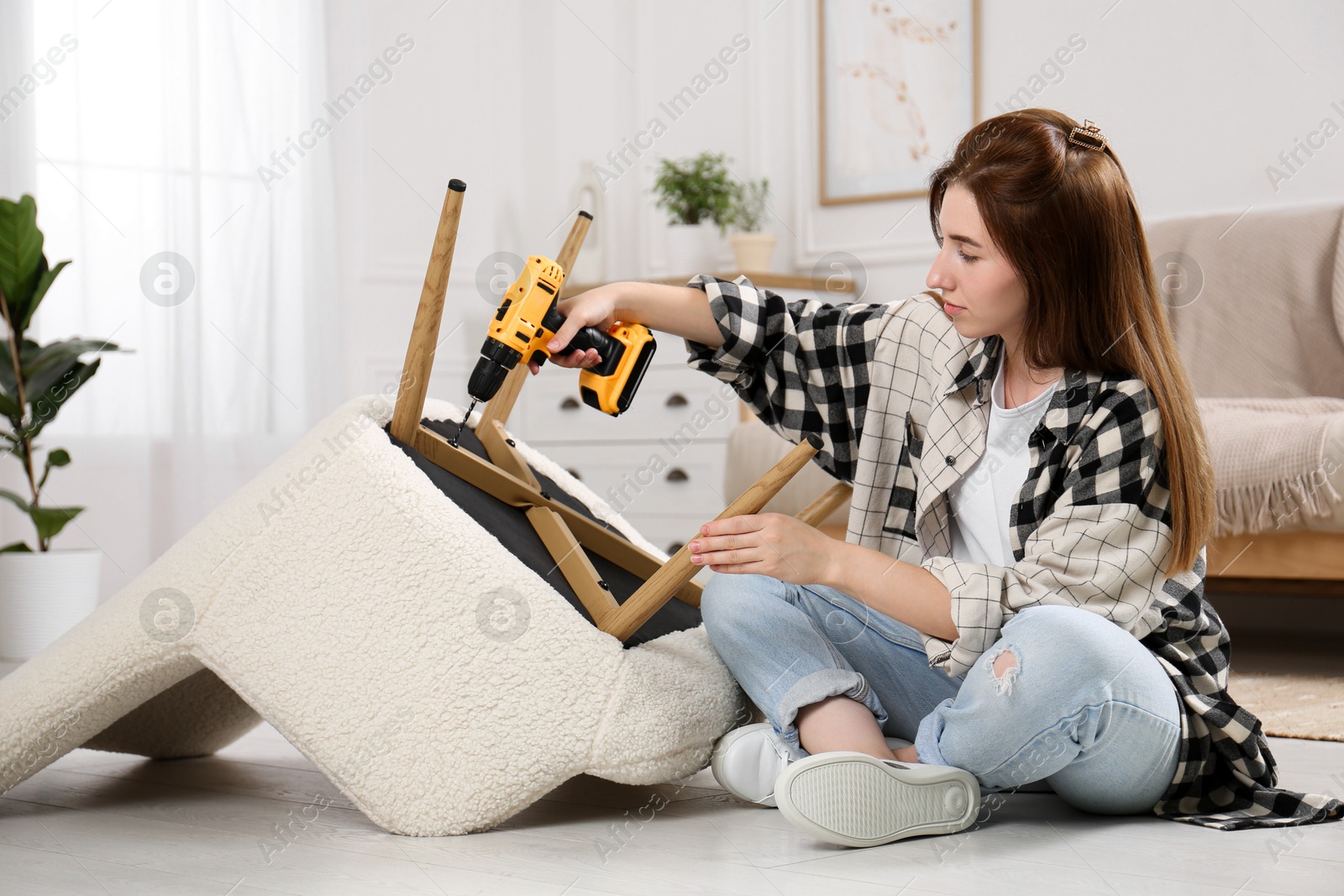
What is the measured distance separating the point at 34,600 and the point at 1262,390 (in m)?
2.20

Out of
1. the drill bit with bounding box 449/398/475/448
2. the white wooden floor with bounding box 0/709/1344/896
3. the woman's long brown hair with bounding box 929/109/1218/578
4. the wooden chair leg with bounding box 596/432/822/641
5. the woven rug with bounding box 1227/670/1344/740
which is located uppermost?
the woman's long brown hair with bounding box 929/109/1218/578

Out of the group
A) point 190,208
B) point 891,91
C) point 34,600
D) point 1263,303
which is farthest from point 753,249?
point 34,600

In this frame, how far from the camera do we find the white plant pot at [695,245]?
9.75ft

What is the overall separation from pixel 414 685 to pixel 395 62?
2334mm

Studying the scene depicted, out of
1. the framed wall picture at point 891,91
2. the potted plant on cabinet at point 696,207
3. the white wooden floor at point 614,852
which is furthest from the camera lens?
the potted plant on cabinet at point 696,207

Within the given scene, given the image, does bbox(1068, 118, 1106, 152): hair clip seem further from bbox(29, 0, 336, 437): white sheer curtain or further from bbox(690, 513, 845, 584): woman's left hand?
bbox(29, 0, 336, 437): white sheer curtain

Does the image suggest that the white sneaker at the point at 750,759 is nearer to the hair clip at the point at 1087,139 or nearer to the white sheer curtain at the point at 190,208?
the hair clip at the point at 1087,139

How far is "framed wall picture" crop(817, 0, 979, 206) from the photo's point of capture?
109 inches

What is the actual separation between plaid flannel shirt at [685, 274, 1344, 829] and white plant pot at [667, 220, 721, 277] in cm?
181

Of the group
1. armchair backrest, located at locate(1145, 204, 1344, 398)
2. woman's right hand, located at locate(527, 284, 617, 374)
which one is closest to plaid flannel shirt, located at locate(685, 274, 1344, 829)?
woman's right hand, located at locate(527, 284, 617, 374)

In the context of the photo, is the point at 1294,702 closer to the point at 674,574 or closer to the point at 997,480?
the point at 997,480

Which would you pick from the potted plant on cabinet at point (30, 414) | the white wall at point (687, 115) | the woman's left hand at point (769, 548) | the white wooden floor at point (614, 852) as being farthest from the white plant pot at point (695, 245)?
the woman's left hand at point (769, 548)

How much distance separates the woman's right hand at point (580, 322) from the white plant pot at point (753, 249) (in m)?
1.78

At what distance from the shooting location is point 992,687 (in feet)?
2.97
